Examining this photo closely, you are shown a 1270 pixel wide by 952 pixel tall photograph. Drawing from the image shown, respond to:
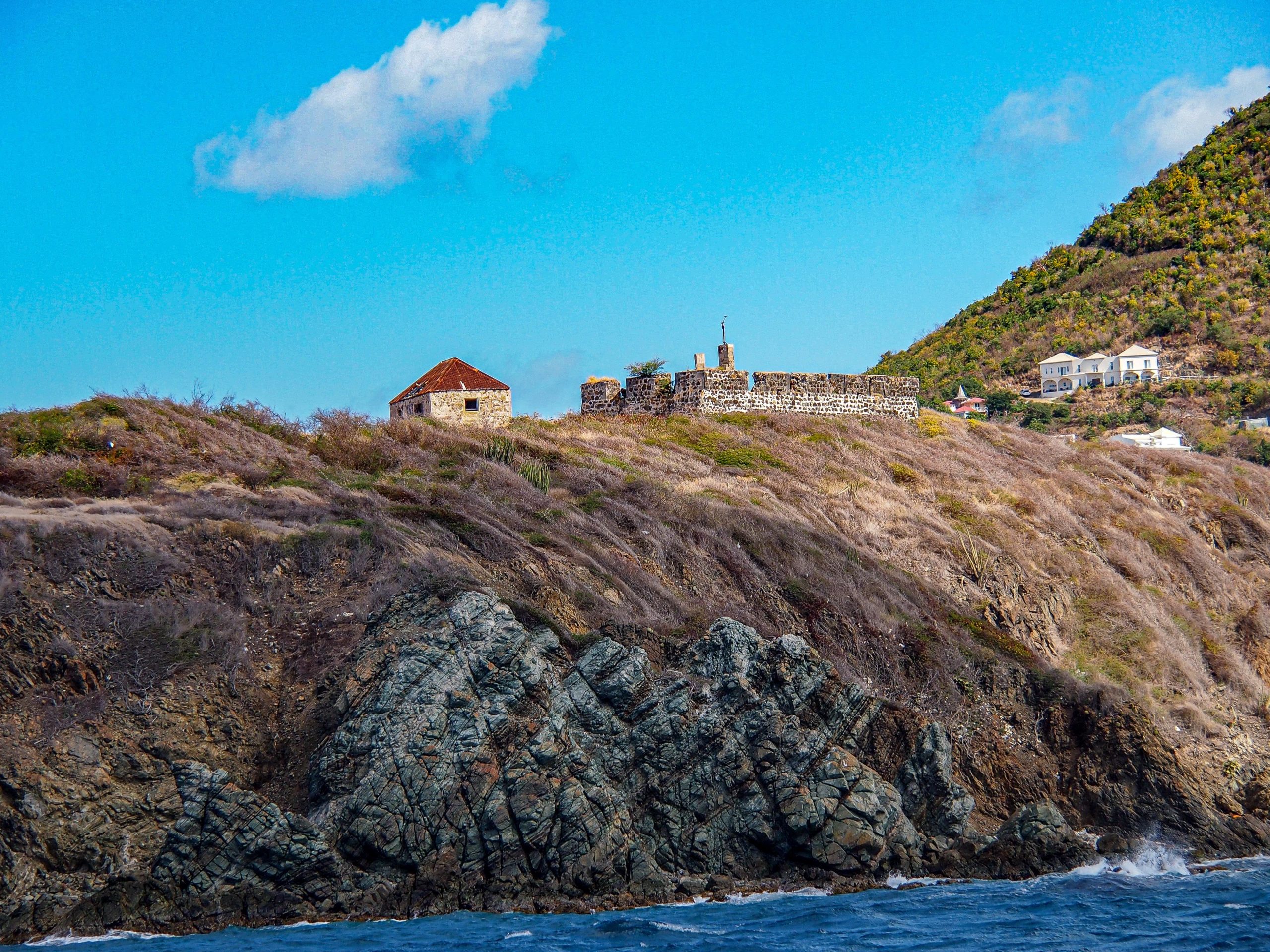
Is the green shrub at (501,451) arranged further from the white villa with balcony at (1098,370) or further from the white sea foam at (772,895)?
the white villa with balcony at (1098,370)

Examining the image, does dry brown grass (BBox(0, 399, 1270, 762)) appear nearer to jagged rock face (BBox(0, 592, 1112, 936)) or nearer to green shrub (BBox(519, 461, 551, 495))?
green shrub (BBox(519, 461, 551, 495))

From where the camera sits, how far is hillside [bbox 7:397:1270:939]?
18.7m

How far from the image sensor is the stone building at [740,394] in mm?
42750

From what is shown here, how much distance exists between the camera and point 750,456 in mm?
37125

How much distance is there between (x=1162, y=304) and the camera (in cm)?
9188

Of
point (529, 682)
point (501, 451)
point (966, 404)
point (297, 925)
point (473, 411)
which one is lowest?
point (297, 925)

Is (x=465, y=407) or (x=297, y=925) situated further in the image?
(x=465, y=407)

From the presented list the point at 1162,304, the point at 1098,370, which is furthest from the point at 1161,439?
the point at 1162,304

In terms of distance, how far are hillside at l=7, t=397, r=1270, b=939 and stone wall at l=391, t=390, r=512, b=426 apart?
5978 mm

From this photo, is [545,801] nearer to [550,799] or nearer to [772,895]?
[550,799]

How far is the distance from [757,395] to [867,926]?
2701 centimetres

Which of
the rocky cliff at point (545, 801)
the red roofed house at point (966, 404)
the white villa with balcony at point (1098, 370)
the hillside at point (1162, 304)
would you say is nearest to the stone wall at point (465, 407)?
the rocky cliff at point (545, 801)

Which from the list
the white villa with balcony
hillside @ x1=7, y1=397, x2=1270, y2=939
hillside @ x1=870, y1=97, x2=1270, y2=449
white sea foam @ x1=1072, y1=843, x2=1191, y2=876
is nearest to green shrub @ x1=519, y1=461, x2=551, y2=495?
hillside @ x1=7, y1=397, x2=1270, y2=939

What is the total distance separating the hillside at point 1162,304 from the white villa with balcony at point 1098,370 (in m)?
1.74
